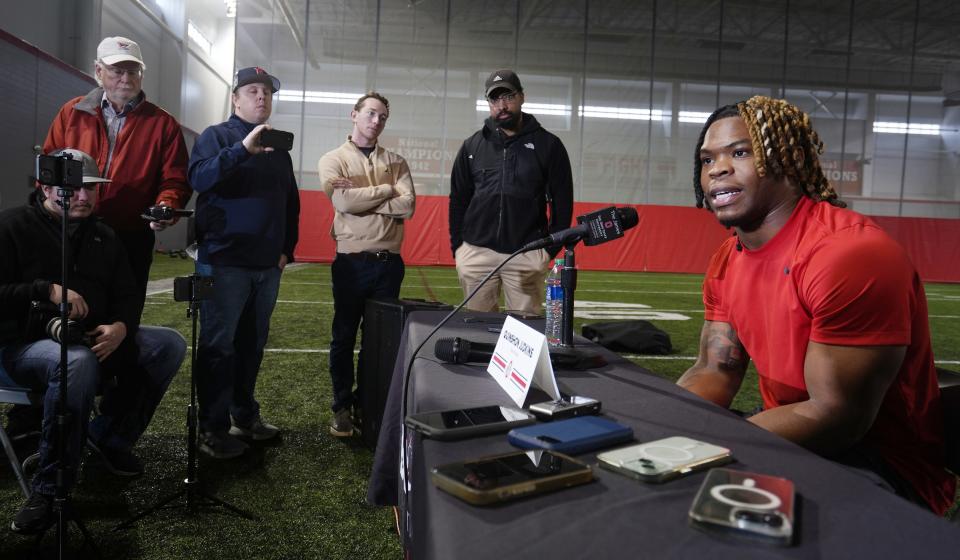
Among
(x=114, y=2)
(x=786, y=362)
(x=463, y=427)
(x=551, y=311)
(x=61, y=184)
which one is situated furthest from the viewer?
(x=114, y=2)

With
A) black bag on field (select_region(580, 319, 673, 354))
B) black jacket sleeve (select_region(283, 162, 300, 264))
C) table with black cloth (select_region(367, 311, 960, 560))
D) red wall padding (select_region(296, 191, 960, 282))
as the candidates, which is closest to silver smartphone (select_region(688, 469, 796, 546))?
table with black cloth (select_region(367, 311, 960, 560))

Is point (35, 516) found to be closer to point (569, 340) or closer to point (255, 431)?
point (255, 431)

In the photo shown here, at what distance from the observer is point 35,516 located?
2.19 metres

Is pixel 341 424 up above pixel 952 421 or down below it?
below

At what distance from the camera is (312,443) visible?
3291 mm

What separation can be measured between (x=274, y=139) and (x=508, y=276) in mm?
1583

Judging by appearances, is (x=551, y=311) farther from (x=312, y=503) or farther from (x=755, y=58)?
(x=755, y=58)

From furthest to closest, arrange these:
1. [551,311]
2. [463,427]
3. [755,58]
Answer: [755,58] < [551,311] < [463,427]

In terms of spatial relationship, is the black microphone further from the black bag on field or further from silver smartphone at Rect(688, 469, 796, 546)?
the black bag on field

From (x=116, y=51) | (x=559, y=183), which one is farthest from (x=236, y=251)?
(x=559, y=183)

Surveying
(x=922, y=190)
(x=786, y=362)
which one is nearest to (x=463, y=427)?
(x=786, y=362)

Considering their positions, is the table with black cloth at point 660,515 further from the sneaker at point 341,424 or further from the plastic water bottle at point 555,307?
the sneaker at point 341,424

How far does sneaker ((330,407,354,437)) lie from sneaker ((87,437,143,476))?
0.91 m

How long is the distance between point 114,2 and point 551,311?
1504 centimetres
